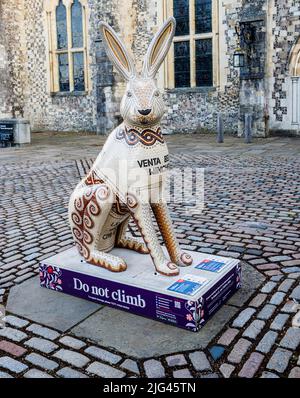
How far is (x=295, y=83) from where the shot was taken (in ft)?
50.7

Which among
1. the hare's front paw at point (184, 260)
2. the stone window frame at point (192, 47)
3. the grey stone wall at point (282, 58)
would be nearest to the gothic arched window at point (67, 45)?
the stone window frame at point (192, 47)

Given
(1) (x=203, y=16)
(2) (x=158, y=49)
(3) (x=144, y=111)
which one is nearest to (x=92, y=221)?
(3) (x=144, y=111)

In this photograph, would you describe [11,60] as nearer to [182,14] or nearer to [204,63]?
[182,14]

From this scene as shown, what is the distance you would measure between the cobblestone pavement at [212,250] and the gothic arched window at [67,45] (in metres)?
10.7

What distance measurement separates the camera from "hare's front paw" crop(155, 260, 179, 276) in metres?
3.36

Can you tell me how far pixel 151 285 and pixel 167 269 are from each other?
23 centimetres

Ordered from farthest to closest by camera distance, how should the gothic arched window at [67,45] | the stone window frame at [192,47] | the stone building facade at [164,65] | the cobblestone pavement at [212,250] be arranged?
the gothic arched window at [67,45]
the stone window frame at [192,47]
the stone building facade at [164,65]
the cobblestone pavement at [212,250]

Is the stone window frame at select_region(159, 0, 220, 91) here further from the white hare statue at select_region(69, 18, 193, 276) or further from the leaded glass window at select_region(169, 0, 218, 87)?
the white hare statue at select_region(69, 18, 193, 276)

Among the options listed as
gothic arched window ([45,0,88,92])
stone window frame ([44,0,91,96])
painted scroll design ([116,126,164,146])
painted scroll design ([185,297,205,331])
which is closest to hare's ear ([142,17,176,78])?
painted scroll design ([116,126,164,146])

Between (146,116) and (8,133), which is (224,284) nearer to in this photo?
(146,116)

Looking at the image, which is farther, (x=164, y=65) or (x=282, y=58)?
(x=164, y=65)

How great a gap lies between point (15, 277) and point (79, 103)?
17.8 meters

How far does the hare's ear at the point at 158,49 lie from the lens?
132 inches

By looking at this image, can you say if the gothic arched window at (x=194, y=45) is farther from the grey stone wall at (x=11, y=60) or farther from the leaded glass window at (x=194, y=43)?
the grey stone wall at (x=11, y=60)
